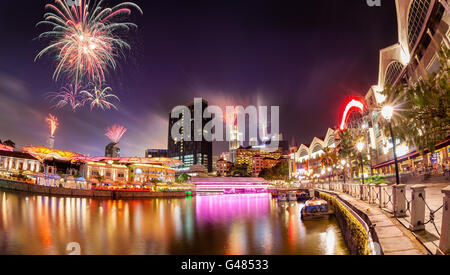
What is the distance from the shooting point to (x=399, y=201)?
12.0 m

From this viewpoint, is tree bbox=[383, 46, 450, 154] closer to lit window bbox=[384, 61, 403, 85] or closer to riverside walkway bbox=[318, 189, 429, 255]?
riverside walkway bbox=[318, 189, 429, 255]

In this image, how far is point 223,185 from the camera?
12900cm

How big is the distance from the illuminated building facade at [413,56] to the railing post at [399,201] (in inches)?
491

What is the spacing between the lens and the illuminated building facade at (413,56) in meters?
35.4

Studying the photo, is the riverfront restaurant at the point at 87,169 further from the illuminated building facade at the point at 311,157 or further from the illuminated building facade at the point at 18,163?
the illuminated building facade at the point at 311,157

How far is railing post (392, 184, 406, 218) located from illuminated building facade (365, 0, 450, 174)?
1247 cm

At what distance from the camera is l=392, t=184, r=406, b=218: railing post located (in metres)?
11.9

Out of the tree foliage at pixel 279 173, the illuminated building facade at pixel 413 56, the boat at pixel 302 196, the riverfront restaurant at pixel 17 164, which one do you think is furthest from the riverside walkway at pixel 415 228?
the tree foliage at pixel 279 173

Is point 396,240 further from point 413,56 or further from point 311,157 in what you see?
point 311,157

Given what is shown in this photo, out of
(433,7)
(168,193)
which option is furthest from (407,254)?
(168,193)

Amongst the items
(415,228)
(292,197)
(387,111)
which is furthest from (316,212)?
(292,197)
